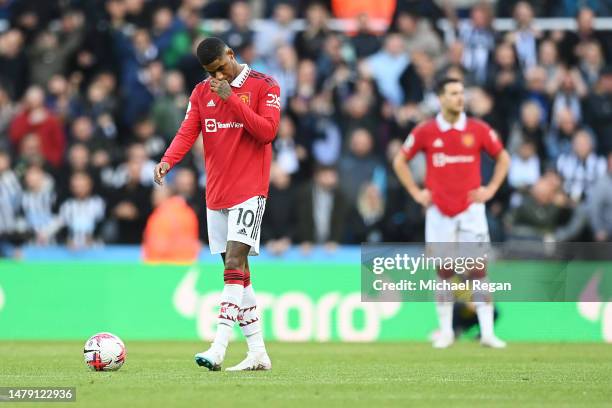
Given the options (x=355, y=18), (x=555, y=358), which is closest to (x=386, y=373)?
(x=555, y=358)

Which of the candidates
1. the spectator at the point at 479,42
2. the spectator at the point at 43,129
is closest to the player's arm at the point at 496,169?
the spectator at the point at 479,42

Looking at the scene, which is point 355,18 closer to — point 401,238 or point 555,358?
point 401,238

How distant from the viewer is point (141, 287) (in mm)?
18359

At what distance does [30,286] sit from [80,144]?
3.43 m

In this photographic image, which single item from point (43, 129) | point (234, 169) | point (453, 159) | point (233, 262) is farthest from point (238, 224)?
point (43, 129)

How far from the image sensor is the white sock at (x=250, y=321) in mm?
11344

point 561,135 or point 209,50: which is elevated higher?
point 209,50

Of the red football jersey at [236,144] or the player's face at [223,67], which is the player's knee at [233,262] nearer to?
the red football jersey at [236,144]

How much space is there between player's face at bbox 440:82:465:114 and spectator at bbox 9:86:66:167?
8.12 m

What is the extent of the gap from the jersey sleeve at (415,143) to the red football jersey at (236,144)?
14.7 ft

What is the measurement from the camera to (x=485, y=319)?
1549 centimetres

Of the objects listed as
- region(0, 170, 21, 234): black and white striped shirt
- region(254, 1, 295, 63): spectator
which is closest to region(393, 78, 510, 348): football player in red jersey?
region(254, 1, 295, 63): spectator

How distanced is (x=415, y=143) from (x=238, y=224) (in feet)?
16.3

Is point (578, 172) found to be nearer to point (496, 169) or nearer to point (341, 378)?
point (496, 169)
